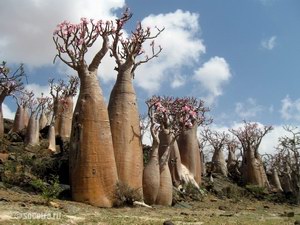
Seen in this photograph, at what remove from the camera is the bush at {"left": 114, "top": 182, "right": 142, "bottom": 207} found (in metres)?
11.7

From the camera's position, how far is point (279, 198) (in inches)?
872

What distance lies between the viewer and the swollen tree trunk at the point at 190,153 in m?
19.9

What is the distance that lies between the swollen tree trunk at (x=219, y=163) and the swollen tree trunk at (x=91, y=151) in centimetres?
1581

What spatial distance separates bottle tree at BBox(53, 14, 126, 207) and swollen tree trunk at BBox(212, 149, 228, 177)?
15.8 meters

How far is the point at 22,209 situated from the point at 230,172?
2150 cm

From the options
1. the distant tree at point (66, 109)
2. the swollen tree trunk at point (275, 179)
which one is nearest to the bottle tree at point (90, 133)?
the distant tree at point (66, 109)

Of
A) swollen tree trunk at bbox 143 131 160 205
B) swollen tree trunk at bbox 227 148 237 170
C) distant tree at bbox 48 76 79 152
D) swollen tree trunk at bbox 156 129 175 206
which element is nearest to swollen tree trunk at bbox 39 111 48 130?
distant tree at bbox 48 76 79 152

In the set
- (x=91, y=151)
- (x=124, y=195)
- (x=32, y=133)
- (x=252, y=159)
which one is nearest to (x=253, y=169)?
(x=252, y=159)

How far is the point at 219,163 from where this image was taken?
89.2 feet

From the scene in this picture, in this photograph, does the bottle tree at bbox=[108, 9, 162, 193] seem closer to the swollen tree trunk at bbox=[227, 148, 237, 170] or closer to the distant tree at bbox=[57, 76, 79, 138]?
the distant tree at bbox=[57, 76, 79, 138]

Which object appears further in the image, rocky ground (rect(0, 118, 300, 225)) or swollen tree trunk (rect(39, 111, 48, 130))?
swollen tree trunk (rect(39, 111, 48, 130))

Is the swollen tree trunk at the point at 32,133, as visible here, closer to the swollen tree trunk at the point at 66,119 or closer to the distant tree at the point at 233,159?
the swollen tree trunk at the point at 66,119

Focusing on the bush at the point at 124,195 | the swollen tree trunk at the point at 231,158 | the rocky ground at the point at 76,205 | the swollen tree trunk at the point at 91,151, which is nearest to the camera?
the rocky ground at the point at 76,205

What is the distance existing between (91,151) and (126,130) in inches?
66.9
